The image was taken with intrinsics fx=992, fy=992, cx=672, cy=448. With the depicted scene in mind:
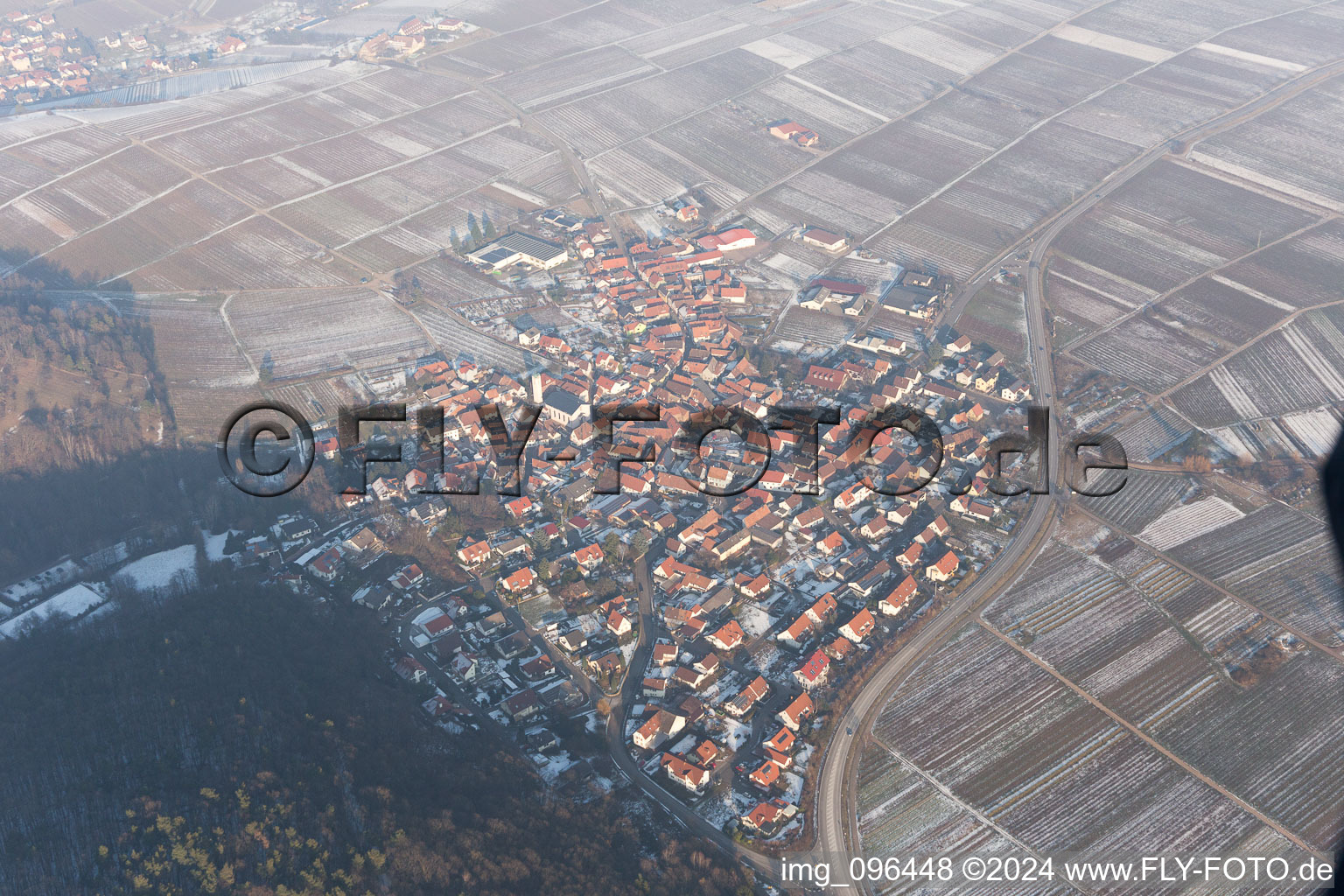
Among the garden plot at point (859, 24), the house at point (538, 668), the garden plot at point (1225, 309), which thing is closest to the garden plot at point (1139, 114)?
the garden plot at point (1225, 309)

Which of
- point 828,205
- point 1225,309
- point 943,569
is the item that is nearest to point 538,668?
point 943,569

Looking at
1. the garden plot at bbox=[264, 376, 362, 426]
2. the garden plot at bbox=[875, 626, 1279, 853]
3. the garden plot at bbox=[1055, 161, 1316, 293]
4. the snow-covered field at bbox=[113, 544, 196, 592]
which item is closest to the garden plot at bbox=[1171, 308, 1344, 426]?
the garden plot at bbox=[1055, 161, 1316, 293]

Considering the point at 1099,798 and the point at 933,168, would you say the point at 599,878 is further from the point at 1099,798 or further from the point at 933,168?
the point at 933,168

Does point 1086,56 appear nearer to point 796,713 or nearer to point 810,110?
point 810,110

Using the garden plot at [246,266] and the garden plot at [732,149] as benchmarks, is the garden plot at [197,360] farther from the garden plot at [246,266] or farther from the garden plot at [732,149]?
the garden plot at [732,149]

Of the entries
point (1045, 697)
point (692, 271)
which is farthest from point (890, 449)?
point (692, 271)
